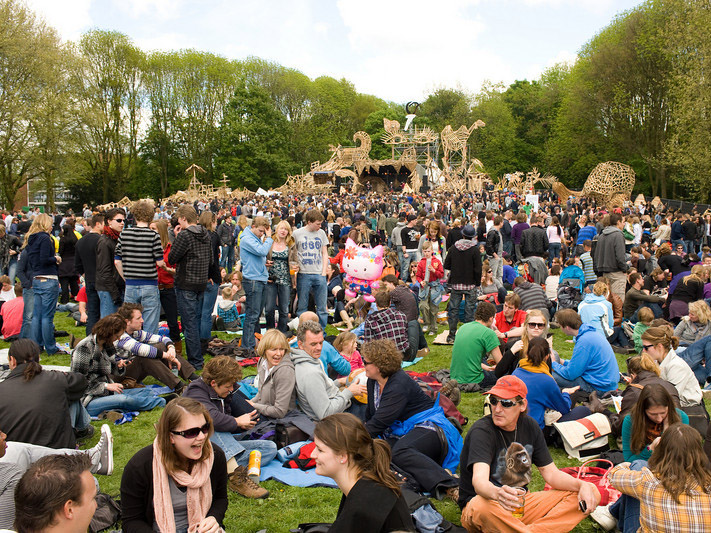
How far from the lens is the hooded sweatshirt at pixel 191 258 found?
7012 millimetres

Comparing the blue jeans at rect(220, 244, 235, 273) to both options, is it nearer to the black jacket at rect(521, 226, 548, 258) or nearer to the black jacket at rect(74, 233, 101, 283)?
the black jacket at rect(74, 233, 101, 283)

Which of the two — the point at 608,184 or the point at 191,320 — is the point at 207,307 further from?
the point at 608,184

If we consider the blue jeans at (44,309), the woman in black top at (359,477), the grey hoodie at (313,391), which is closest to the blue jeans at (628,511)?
the woman in black top at (359,477)

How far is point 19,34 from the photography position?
26.9 meters

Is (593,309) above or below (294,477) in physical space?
above

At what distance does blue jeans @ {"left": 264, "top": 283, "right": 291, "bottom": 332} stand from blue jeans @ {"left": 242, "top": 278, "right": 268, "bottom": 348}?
27 centimetres

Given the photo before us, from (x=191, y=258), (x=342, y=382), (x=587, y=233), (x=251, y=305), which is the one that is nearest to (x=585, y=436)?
(x=342, y=382)

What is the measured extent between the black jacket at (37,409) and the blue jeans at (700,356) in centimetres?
634

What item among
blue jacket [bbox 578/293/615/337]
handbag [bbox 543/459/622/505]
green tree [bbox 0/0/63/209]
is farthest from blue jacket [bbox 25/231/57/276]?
green tree [bbox 0/0/63/209]

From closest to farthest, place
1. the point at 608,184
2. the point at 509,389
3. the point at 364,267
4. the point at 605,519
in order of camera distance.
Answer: the point at 509,389
the point at 605,519
the point at 364,267
the point at 608,184

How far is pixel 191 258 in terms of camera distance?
7055 mm

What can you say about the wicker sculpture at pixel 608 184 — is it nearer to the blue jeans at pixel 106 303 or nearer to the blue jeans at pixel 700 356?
the blue jeans at pixel 700 356

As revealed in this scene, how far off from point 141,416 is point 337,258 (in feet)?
19.4

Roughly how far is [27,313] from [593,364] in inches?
287
